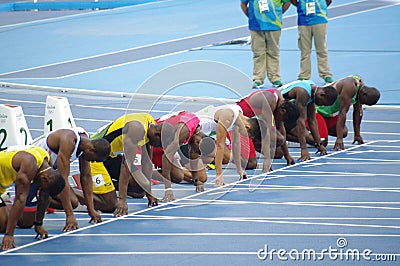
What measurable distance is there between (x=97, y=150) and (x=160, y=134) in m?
0.68

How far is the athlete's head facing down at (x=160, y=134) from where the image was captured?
813 cm

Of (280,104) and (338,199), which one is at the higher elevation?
(280,104)

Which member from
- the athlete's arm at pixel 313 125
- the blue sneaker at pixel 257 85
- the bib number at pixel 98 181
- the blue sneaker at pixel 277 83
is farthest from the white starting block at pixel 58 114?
the blue sneaker at pixel 277 83

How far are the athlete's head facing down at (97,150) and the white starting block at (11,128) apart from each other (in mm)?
1418

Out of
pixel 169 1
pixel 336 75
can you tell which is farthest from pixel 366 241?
→ pixel 169 1

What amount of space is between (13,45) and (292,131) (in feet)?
34.4

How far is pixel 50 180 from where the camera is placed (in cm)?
715

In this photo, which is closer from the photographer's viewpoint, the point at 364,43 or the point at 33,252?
the point at 33,252

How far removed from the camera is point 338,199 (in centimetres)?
848

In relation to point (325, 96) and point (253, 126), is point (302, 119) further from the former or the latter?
point (253, 126)

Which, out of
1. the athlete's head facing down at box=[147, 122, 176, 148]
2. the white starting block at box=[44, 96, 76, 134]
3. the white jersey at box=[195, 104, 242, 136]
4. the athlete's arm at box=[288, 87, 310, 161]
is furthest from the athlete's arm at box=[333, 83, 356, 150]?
the white starting block at box=[44, 96, 76, 134]

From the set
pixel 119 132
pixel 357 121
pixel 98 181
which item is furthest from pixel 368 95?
pixel 98 181

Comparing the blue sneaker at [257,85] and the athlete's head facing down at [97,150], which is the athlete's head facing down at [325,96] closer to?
the athlete's head facing down at [97,150]

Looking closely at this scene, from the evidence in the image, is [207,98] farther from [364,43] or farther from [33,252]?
[33,252]
